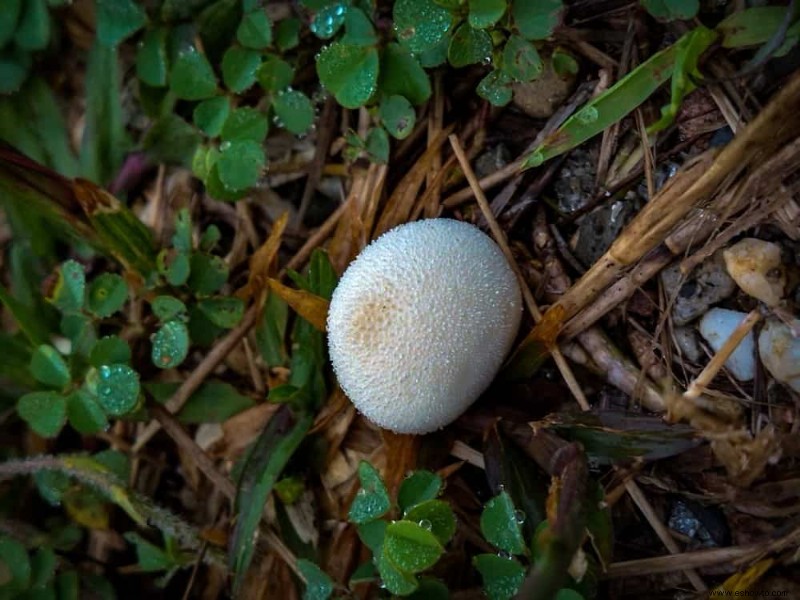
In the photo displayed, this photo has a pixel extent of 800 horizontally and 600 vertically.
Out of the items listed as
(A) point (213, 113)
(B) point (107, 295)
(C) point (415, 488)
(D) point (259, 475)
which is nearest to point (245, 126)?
(A) point (213, 113)

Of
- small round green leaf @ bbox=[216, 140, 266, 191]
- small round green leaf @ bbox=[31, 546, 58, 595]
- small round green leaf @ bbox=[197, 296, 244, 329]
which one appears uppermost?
small round green leaf @ bbox=[216, 140, 266, 191]

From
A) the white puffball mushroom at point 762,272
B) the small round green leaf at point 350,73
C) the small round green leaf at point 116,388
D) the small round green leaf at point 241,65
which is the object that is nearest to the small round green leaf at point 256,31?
the small round green leaf at point 241,65

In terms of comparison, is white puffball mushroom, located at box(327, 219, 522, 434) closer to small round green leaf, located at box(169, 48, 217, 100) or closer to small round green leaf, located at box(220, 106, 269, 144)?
small round green leaf, located at box(220, 106, 269, 144)

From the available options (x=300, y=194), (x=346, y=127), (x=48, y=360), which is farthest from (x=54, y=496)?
(x=346, y=127)

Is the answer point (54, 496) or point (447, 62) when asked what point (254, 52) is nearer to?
point (447, 62)

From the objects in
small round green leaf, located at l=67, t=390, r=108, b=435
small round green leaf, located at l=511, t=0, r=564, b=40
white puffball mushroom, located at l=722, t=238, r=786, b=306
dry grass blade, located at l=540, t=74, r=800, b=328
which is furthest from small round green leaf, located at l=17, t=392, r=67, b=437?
white puffball mushroom, located at l=722, t=238, r=786, b=306

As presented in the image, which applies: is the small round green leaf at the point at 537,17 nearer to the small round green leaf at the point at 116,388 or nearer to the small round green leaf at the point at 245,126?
the small round green leaf at the point at 245,126
